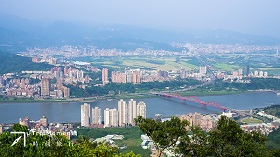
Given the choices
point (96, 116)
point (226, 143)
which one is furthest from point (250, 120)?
point (226, 143)

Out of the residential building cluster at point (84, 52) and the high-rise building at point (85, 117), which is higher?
the residential building cluster at point (84, 52)

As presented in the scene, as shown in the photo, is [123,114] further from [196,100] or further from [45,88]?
[45,88]

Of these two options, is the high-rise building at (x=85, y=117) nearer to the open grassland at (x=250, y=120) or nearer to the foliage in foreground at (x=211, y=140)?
the open grassland at (x=250, y=120)

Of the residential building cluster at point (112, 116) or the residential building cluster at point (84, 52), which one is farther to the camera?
the residential building cluster at point (84, 52)

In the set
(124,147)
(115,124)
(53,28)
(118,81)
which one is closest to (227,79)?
(118,81)

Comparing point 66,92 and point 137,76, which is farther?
point 137,76

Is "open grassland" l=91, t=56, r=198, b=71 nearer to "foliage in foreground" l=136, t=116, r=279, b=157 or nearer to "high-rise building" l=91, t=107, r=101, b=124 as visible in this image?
"high-rise building" l=91, t=107, r=101, b=124

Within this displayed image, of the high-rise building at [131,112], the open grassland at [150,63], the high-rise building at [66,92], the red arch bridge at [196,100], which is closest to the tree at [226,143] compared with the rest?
the high-rise building at [131,112]
